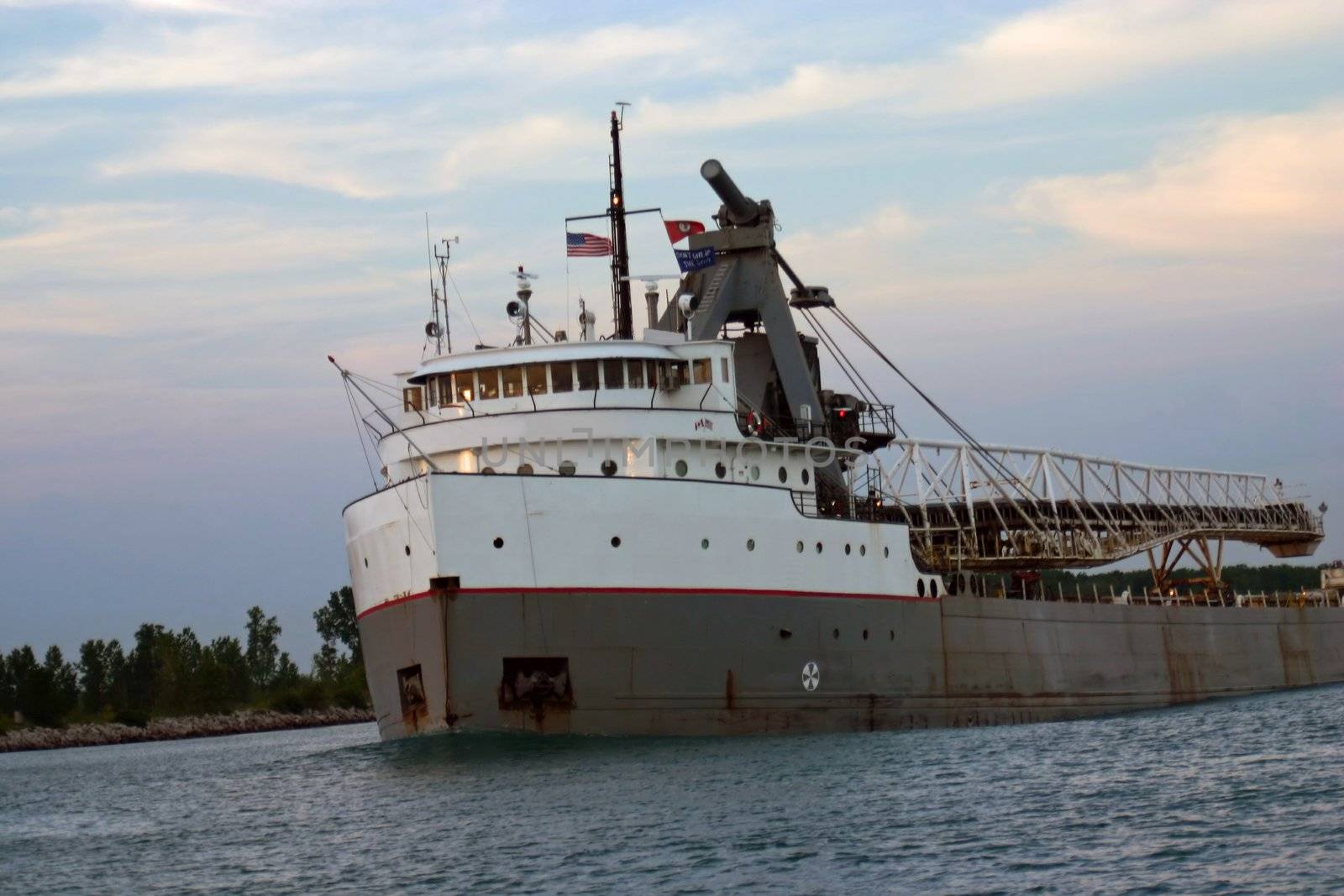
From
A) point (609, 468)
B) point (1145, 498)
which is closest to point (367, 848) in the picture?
point (609, 468)

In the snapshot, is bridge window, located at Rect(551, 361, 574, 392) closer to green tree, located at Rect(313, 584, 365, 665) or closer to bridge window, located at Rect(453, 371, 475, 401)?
bridge window, located at Rect(453, 371, 475, 401)

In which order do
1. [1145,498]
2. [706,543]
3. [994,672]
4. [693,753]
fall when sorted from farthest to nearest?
[1145,498] → [994,672] → [706,543] → [693,753]

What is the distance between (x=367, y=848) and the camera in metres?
21.9

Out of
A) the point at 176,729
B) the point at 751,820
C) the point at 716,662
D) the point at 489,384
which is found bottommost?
the point at 751,820

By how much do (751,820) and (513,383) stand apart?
13.5 meters

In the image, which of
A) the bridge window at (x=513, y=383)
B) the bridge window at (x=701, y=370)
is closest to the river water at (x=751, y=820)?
the bridge window at (x=513, y=383)

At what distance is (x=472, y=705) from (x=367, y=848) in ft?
22.8

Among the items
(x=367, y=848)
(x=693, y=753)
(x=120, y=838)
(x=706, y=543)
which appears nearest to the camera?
(x=367, y=848)

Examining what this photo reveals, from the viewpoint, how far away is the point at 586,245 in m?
36.0

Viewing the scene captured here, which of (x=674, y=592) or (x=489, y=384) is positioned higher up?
(x=489, y=384)

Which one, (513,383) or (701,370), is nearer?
(513,383)

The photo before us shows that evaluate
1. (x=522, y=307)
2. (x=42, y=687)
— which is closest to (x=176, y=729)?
(x=42, y=687)

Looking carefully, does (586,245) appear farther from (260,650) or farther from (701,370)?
(260,650)

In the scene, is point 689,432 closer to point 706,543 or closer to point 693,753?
point 706,543
